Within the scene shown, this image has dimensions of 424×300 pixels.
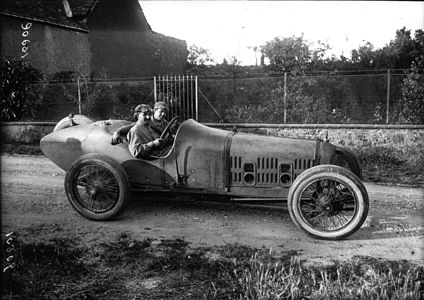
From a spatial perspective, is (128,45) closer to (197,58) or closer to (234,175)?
(197,58)

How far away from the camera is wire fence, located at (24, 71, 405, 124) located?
11594 millimetres

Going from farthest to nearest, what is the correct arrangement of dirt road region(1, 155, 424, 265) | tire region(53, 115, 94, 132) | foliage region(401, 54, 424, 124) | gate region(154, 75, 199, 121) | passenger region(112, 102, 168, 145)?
gate region(154, 75, 199, 121), foliage region(401, 54, 424, 124), tire region(53, 115, 94, 132), passenger region(112, 102, 168, 145), dirt road region(1, 155, 424, 265)

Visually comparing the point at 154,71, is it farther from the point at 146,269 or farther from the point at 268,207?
the point at 146,269

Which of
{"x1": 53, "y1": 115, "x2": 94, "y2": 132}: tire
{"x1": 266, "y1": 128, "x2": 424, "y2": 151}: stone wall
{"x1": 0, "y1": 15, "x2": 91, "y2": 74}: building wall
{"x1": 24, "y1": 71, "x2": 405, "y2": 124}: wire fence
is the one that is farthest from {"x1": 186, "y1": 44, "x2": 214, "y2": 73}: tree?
{"x1": 53, "y1": 115, "x2": 94, "y2": 132}: tire

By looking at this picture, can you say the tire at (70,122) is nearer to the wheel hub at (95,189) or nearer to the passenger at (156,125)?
the passenger at (156,125)

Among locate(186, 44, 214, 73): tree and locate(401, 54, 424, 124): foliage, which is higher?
locate(186, 44, 214, 73): tree

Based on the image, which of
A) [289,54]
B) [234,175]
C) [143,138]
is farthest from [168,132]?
[289,54]

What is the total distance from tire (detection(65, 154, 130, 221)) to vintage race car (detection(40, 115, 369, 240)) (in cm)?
1

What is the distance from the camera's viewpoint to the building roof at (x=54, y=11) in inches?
680

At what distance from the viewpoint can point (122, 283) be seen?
365 centimetres

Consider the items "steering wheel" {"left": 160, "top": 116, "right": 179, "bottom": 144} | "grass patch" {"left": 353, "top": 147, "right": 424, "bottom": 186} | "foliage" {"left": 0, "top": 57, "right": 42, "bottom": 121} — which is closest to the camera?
"steering wheel" {"left": 160, "top": 116, "right": 179, "bottom": 144}

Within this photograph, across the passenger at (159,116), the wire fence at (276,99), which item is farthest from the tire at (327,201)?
the wire fence at (276,99)

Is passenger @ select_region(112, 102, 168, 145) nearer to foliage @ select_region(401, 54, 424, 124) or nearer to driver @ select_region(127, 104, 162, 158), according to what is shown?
driver @ select_region(127, 104, 162, 158)

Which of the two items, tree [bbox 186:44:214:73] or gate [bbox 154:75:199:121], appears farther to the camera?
tree [bbox 186:44:214:73]
